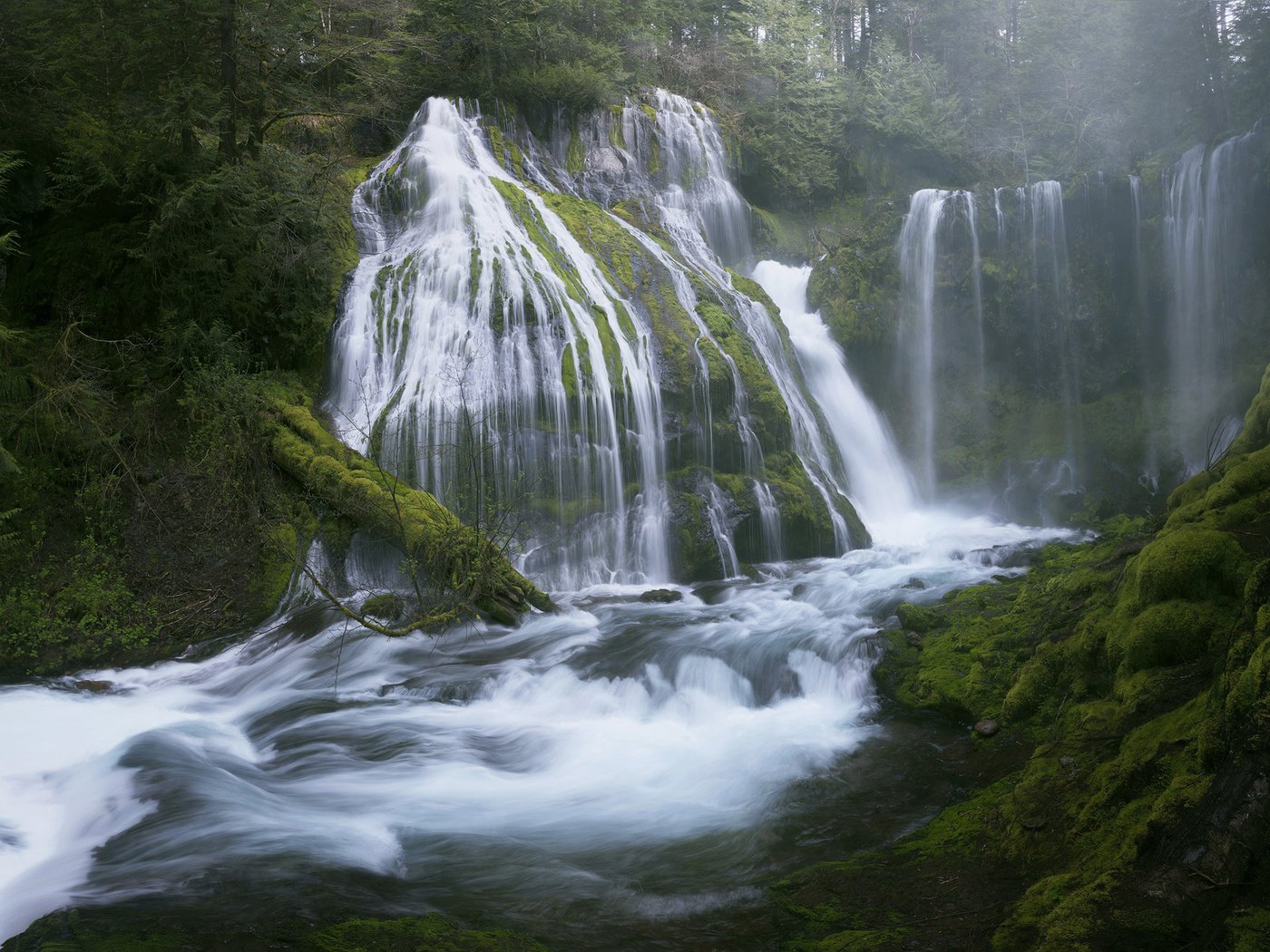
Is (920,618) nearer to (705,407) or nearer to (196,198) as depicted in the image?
(705,407)

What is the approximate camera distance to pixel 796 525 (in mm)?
11680

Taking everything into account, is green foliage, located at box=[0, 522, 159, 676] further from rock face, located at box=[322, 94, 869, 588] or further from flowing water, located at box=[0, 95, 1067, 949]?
rock face, located at box=[322, 94, 869, 588]

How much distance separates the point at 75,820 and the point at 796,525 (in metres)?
8.64

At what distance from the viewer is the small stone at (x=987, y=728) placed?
5.57 metres

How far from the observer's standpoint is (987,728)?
18.4 ft

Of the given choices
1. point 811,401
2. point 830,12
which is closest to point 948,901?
point 811,401

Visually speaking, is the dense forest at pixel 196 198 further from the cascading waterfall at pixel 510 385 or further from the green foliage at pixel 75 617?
the cascading waterfall at pixel 510 385

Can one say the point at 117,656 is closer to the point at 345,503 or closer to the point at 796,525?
the point at 345,503

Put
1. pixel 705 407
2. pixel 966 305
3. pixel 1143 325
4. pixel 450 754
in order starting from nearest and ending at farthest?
1. pixel 450 754
2. pixel 705 407
3. pixel 1143 325
4. pixel 966 305

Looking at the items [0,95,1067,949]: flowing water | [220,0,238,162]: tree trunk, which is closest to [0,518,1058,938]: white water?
[0,95,1067,949]: flowing water

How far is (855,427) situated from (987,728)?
406 inches

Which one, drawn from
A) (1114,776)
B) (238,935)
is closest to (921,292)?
(1114,776)

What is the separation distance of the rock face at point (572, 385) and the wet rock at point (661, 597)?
0.82 metres

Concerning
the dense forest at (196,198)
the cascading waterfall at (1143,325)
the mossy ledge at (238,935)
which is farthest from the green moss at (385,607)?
the cascading waterfall at (1143,325)
